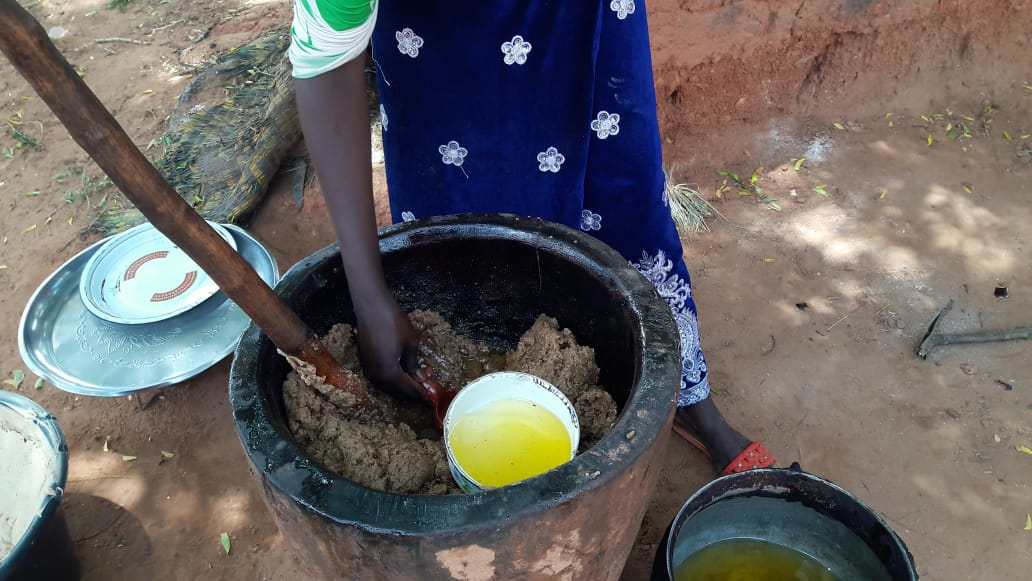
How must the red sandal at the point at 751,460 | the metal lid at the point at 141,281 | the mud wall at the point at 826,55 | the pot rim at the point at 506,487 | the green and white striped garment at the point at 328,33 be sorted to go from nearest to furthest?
1. the pot rim at the point at 506,487
2. the green and white striped garment at the point at 328,33
3. the red sandal at the point at 751,460
4. the metal lid at the point at 141,281
5. the mud wall at the point at 826,55

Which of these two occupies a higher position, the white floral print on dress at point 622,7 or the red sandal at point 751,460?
the white floral print on dress at point 622,7

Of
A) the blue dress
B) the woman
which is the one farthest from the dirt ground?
the blue dress

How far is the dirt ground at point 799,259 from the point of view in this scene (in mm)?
2289

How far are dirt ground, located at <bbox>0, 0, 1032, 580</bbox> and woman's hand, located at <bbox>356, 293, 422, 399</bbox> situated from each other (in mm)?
1001

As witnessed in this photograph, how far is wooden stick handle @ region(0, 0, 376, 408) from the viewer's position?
787 mm

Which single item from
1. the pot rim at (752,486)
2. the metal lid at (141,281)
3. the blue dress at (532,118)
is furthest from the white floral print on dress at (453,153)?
the metal lid at (141,281)

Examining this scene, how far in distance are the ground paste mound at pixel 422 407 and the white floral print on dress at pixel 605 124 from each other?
1.71 ft

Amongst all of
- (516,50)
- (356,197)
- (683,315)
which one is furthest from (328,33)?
(683,315)

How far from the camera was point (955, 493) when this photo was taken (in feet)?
7.39

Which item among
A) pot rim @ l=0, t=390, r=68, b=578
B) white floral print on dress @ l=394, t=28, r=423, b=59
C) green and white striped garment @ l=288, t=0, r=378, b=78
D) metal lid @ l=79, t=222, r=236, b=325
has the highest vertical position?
green and white striped garment @ l=288, t=0, r=378, b=78

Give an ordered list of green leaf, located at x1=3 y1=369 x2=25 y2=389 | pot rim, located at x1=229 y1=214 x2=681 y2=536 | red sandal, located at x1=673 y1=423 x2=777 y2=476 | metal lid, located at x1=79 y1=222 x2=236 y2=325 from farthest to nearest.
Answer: green leaf, located at x1=3 y1=369 x2=25 y2=389 < metal lid, located at x1=79 y1=222 x2=236 y2=325 < red sandal, located at x1=673 y1=423 x2=777 y2=476 < pot rim, located at x1=229 y1=214 x2=681 y2=536

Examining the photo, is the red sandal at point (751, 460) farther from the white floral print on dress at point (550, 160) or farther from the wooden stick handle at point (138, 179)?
the wooden stick handle at point (138, 179)

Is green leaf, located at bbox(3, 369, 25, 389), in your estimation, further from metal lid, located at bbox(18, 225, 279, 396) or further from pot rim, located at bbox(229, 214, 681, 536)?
pot rim, located at bbox(229, 214, 681, 536)

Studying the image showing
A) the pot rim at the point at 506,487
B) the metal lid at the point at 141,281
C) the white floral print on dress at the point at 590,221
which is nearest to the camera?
the pot rim at the point at 506,487
